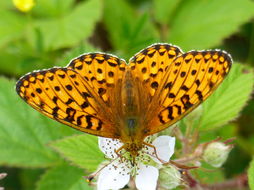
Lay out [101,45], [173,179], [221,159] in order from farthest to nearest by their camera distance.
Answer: [101,45]
[221,159]
[173,179]

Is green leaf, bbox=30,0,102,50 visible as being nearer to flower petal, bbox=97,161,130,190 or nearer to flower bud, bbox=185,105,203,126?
flower bud, bbox=185,105,203,126

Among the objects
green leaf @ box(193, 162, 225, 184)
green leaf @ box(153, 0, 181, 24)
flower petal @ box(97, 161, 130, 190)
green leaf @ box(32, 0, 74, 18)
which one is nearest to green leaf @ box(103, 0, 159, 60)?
green leaf @ box(153, 0, 181, 24)

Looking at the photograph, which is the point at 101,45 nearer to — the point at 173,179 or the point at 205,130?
the point at 205,130

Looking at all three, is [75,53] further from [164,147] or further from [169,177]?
[169,177]

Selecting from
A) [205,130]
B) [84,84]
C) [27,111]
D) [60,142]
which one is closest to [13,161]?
[27,111]

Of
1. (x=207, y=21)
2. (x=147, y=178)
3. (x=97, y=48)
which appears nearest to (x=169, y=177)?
(x=147, y=178)

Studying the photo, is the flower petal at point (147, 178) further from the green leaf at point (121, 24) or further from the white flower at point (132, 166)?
the green leaf at point (121, 24)

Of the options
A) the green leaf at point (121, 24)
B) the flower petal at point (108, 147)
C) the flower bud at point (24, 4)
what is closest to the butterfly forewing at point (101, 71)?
the flower petal at point (108, 147)
